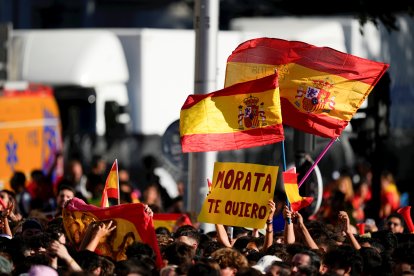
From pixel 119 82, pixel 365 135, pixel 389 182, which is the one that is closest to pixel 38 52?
pixel 119 82

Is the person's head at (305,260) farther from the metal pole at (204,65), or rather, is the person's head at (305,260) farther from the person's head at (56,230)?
the metal pole at (204,65)

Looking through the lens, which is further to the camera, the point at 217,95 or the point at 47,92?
the point at 47,92

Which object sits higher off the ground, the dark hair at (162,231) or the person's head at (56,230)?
the person's head at (56,230)

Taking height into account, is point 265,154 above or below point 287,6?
below

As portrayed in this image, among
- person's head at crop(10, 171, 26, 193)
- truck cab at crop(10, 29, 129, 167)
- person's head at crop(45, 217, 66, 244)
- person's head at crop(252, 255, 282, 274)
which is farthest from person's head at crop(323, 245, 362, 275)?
truck cab at crop(10, 29, 129, 167)

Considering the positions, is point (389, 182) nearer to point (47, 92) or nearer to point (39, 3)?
point (47, 92)

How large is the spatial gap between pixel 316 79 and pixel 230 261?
8.94 ft

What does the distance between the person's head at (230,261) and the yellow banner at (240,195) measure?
123 cm

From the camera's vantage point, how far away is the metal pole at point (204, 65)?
17.2 m

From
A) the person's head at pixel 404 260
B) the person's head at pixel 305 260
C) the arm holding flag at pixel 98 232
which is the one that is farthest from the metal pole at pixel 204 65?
the person's head at pixel 404 260

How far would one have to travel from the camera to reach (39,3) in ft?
139

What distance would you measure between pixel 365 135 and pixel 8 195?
4.71m

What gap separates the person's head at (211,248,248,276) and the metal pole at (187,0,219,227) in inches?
190

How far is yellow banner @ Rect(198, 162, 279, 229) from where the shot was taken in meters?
13.8
